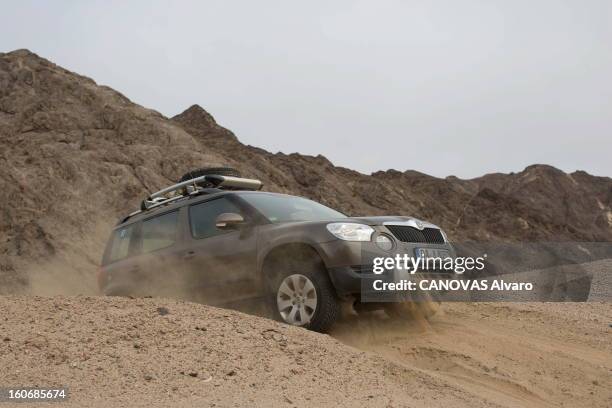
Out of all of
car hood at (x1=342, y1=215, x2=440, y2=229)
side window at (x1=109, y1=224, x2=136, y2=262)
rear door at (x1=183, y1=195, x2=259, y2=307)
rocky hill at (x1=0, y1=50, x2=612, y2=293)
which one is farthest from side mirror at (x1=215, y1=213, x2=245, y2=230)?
rocky hill at (x1=0, y1=50, x2=612, y2=293)

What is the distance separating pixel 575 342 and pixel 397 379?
332cm

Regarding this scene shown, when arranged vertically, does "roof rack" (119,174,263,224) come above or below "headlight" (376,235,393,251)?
above

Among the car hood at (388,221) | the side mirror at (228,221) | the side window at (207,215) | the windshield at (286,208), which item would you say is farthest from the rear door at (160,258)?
the car hood at (388,221)

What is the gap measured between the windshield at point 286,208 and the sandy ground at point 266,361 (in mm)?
1320

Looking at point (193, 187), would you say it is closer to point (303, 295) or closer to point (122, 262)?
point (122, 262)

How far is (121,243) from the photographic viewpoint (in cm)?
914

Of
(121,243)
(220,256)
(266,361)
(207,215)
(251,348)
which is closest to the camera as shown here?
(266,361)

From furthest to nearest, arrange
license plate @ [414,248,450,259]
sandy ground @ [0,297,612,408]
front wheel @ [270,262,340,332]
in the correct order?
1. license plate @ [414,248,450,259]
2. front wheel @ [270,262,340,332]
3. sandy ground @ [0,297,612,408]

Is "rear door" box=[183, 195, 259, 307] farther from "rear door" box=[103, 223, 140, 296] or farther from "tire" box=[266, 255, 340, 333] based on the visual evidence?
"rear door" box=[103, 223, 140, 296]

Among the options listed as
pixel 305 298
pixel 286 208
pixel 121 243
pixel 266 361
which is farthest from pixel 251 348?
pixel 121 243

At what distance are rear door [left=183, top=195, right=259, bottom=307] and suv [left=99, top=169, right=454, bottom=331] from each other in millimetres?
11

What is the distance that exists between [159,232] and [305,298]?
2683 millimetres

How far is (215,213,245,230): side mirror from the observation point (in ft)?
23.1

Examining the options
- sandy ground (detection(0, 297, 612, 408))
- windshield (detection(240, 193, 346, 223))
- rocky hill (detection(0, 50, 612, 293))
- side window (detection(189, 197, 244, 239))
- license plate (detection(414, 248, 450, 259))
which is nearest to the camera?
sandy ground (detection(0, 297, 612, 408))
